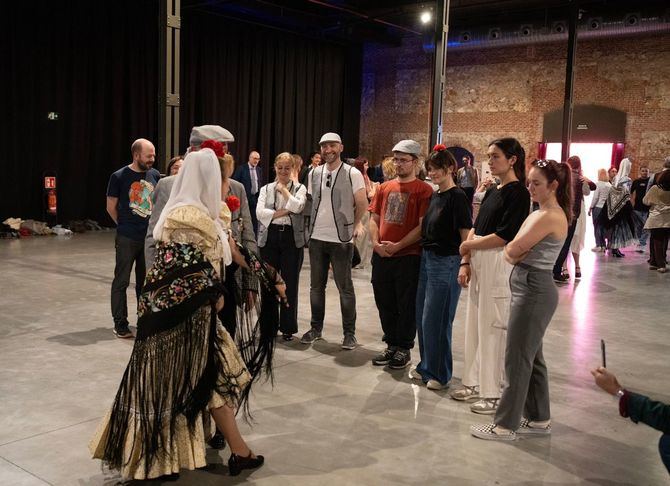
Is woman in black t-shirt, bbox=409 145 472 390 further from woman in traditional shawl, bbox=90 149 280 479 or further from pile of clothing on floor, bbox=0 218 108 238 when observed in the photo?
pile of clothing on floor, bbox=0 218 108 238

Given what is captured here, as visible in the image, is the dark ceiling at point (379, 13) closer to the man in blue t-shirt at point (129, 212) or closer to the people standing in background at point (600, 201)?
the people standing in background at point (600, 201)

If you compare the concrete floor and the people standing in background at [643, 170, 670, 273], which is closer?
the concrete floor

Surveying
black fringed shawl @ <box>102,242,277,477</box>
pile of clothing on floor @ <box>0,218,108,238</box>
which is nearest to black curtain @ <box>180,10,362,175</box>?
pile of clothing on floor @ <box>0,218,108,238</box>

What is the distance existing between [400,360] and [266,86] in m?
12.3

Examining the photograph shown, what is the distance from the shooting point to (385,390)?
3.96 meters

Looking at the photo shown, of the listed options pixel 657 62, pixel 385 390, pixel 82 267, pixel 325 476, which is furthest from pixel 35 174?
pixel 657 62

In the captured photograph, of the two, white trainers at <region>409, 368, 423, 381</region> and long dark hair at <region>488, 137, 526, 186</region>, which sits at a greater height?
long dark hair at <region>488, 137, 526, 186</region>

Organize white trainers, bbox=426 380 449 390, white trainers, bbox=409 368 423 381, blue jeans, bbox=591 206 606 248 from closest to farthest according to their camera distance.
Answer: white trainers, bbox=426 380 449 390, white trainers, bbox=409 368 423 381, blue jeans, bbox=591 206 606 248

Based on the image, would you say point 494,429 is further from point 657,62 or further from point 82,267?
point 657,62

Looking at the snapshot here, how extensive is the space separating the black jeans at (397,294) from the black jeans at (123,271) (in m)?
1.82

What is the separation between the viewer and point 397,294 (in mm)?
4402

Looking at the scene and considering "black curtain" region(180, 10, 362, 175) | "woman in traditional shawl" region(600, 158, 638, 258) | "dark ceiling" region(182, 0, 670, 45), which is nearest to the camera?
"woman in traditional shawl" region(600, 158, 638, 258)

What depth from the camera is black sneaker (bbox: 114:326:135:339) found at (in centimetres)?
499

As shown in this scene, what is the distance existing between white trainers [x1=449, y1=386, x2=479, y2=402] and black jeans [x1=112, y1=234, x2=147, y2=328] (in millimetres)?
2468
